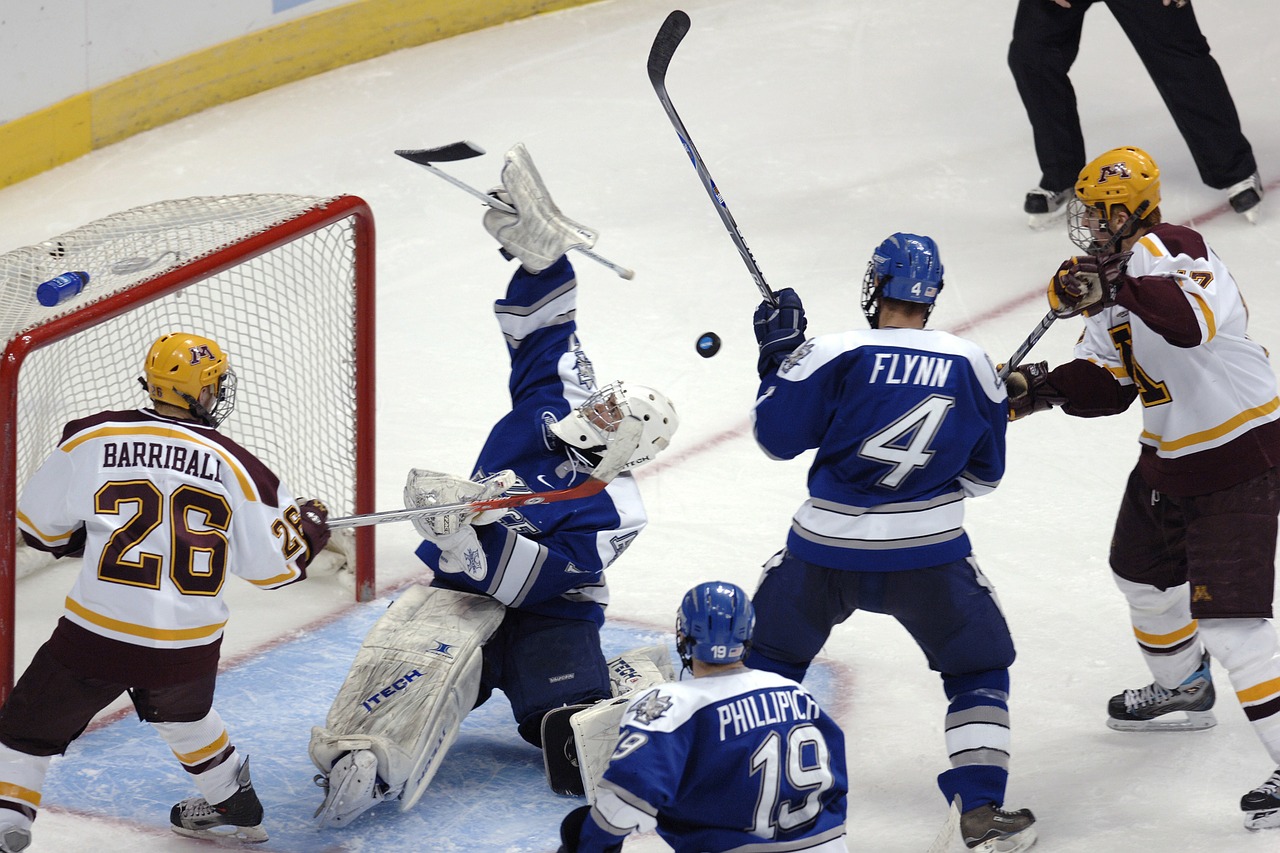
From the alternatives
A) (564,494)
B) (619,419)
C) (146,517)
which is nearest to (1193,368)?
(619,419)

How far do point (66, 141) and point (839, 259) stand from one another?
2796 millimetres

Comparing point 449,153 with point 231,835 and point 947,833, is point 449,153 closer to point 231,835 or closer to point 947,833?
point 231,835

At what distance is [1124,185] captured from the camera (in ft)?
10.7

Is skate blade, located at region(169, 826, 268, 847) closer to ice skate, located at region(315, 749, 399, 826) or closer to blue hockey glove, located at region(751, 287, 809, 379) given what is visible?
ice skate, located at region(315, 749, 399, 826)

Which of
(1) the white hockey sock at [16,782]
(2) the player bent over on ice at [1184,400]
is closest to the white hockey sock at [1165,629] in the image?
(2) the player bent over on ice at [1184,400]

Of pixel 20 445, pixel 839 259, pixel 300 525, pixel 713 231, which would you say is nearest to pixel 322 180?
pixel 713 231

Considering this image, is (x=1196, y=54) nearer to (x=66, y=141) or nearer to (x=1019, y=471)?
(x=1019, y=471)

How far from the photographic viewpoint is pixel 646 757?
2.46m

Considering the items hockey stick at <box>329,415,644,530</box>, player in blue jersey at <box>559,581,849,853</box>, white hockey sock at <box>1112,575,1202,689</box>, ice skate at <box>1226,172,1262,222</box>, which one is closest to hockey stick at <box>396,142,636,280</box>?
hockey stick at <box>329,415,644,530</box>

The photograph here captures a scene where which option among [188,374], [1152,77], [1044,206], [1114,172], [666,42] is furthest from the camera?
[1044,206]

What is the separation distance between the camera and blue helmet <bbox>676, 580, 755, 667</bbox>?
2549 mm

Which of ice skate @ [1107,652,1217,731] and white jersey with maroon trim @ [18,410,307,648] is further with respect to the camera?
ice skate @ [1107,652,1217,731]

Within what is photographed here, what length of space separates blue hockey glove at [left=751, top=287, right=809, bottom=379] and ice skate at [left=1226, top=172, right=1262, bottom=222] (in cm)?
360

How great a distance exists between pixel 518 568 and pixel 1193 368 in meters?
1.27
